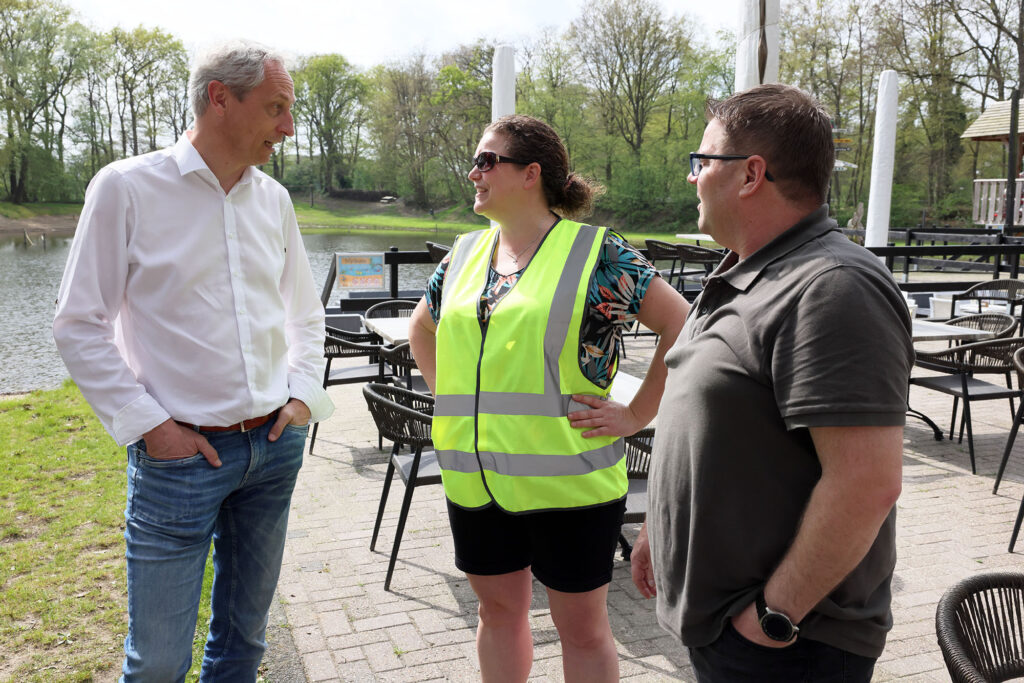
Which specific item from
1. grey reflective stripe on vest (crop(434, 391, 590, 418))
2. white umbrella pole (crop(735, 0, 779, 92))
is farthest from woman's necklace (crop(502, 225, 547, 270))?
white umbrella pole (crop(735, 0, 779, 92))

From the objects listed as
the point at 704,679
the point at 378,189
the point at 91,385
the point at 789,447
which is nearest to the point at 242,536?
the point at 91,385

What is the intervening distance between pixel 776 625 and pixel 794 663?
10 centimetres

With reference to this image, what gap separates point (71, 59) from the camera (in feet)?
152

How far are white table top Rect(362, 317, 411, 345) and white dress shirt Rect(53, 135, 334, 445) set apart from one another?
11.3 feet

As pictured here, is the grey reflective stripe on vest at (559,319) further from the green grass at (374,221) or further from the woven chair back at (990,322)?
the green grass at (374,221)

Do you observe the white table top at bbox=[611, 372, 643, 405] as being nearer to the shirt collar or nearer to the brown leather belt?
the brown leather belt

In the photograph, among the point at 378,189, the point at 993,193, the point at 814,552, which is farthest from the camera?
the point at 378,189

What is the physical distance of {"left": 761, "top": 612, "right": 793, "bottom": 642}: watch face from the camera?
129 cm

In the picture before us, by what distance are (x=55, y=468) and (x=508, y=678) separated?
430 cm

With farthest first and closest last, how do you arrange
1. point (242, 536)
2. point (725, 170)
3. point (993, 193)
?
point (993, 193)
point (242, 536)
point (725, 170)

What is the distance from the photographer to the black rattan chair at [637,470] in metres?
3.12

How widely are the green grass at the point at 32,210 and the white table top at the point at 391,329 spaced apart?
4785cm

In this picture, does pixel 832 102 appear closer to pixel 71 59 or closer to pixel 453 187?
pixel 453 187

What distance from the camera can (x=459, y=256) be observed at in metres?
2.29
